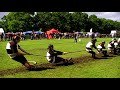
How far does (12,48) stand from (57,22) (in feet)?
5.74

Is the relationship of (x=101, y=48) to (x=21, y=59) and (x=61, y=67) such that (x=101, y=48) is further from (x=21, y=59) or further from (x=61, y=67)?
(x=21, y=59)

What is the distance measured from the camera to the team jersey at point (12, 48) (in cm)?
1041

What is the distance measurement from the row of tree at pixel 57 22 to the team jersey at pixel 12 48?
0.60m

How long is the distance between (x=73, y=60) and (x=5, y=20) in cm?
268

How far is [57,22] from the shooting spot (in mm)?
11234

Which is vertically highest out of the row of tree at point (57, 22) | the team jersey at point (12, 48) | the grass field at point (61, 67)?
the row of tree at point (57, 22)

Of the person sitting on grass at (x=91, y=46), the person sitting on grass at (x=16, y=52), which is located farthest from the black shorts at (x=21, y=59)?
the person sitting on grass at (x=91, y=46)

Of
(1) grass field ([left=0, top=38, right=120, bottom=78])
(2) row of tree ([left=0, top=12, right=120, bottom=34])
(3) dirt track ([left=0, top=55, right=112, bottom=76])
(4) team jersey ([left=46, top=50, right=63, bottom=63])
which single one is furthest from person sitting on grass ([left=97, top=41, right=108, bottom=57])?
(4) team jersey ([left=46, top=50, right=63, bottom=63])

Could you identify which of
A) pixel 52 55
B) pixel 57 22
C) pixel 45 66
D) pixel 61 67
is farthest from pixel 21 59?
pixel 57 22

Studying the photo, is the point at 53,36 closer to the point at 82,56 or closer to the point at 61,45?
the point at 61,45

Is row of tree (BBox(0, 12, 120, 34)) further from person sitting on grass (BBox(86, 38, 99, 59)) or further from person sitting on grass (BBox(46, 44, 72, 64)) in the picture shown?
person sitting on grass (BBox(46, 44, 72, 64))

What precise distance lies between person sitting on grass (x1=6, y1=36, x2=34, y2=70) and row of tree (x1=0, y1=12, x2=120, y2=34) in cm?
57

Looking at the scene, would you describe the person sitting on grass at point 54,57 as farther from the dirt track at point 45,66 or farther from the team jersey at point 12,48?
the team jersey at point 12,48

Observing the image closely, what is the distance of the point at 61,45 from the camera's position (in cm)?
1175
